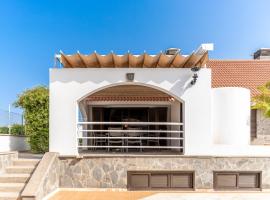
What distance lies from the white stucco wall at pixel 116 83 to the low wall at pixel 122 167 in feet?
1.98

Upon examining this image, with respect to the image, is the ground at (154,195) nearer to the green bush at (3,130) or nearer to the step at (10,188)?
the step at (10,188)

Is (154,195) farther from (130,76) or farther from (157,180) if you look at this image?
(130,76)

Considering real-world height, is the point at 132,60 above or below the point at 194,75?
above

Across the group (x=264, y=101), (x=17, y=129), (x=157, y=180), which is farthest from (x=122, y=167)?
(x=264, y=101)

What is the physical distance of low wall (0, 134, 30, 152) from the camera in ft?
→ 52.2

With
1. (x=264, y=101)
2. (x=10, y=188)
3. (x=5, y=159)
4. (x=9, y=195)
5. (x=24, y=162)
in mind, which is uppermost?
(x=264, y=101)

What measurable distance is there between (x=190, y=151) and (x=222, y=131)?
3156 mm

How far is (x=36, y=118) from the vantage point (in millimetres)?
19047

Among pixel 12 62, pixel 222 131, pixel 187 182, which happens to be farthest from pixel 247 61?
pixel 12 62

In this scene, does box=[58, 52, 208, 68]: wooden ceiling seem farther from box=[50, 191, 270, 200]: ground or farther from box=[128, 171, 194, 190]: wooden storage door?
box=[50, 191, 270, 200]: ground

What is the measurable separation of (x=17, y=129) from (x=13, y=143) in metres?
1.32

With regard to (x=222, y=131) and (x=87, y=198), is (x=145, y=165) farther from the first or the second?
(x=222, y=131)

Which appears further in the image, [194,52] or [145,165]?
[145,165]

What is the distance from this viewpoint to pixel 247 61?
22.1m
